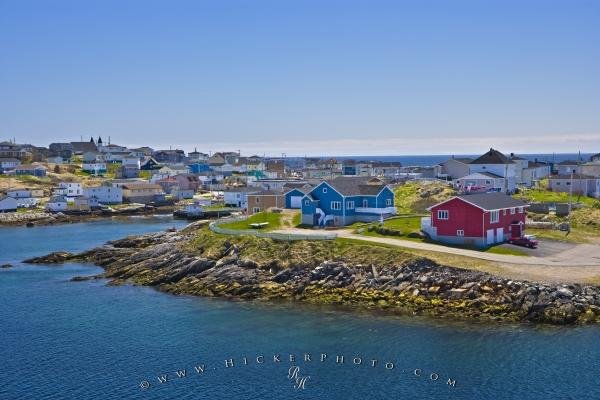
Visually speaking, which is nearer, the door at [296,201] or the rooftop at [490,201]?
the rooftop at [490,201]

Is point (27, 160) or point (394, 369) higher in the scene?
point (27, 160)

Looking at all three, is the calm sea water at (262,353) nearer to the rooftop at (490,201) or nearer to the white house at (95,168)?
the rooftop at (490,201)

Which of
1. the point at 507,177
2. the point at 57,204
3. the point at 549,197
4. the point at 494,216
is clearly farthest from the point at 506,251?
the point at 57,204

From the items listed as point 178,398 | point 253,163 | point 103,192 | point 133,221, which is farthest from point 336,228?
point 253,163

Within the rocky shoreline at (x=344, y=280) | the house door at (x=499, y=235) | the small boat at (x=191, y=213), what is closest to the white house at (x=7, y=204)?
the small boat at (x=191, y=213)

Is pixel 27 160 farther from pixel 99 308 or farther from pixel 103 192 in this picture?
pixel 99 308
